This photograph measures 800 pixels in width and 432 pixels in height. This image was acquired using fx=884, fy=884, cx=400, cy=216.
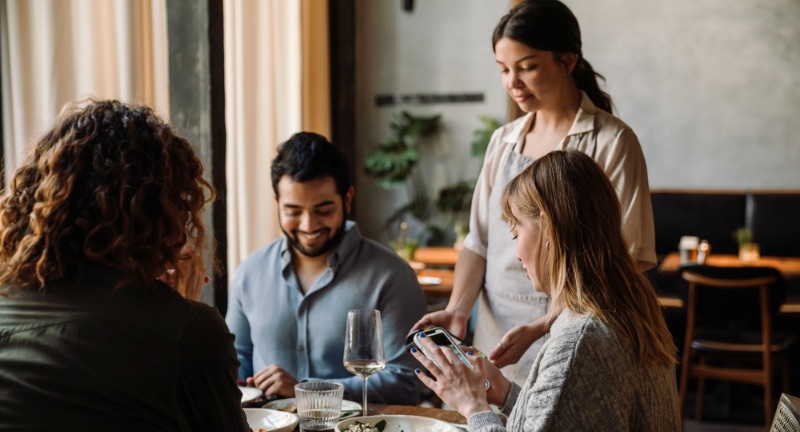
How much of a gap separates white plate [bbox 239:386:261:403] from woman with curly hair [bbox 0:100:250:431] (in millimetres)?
768

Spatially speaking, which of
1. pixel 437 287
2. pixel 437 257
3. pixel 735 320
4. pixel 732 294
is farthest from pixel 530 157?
pixel 437 257

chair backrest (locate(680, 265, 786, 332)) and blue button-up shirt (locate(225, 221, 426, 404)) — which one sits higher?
blue button-up shirt (locate(225, 221, 426, 404))

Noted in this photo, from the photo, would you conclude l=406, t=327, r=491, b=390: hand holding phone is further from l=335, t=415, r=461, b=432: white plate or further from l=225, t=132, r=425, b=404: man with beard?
l=225, t=132, r=425, b=404: man with beard

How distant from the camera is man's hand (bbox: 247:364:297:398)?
2107mm

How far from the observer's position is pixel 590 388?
143 cm

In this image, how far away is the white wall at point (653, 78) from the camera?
6242 mm

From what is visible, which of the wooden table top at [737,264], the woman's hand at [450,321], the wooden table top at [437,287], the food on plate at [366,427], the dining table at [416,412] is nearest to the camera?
the food on plate at [366,427]

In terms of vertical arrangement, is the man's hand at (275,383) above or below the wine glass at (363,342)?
below

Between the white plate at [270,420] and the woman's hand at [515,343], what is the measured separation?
21.3 inches

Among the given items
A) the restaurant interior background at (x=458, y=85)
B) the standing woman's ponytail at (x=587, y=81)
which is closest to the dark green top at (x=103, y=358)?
the standing woman's ponytail at (x=587, y=81)

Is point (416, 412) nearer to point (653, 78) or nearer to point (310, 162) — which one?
point (310, 162)

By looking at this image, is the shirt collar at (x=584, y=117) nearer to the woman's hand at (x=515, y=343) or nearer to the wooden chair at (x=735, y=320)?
the woman's hand at (x=515, y=343)

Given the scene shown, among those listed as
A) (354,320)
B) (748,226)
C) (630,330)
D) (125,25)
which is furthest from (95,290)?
(748,226)

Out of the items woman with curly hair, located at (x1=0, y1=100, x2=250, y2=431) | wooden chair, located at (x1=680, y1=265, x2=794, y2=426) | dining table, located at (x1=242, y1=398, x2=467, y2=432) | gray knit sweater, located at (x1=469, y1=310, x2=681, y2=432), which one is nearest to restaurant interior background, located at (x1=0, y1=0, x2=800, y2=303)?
wooden chair, located at (x1=680, y1=265, x2=794, y2=426)
